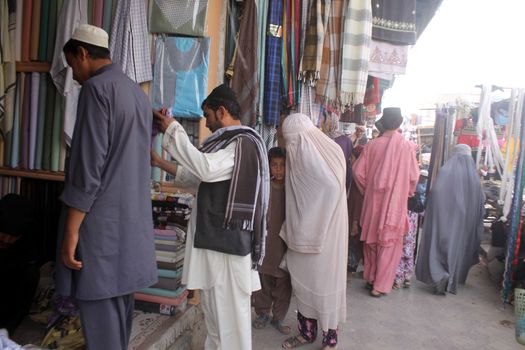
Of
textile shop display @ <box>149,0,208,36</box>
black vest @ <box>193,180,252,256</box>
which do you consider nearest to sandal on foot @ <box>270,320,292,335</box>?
black vest @ <box>193,180,252,256</box>

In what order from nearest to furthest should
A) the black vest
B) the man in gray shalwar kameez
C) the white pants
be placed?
the man in gray shalwar kameez → the black vest → the white pants

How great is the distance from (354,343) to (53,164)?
2.87m

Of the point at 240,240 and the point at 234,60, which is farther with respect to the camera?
the point at 234,60

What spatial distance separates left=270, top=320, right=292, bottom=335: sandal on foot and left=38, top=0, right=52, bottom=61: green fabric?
288cm

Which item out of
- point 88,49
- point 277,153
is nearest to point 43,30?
point 88,49

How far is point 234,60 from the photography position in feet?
11.6

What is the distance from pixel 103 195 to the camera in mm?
1716

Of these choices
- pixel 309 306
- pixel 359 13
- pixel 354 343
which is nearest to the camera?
pixel 309 306

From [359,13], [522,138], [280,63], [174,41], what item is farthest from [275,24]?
[522,138]

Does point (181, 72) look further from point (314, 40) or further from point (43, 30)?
point (314, 40)

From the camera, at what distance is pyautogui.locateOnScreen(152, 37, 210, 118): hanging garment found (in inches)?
122

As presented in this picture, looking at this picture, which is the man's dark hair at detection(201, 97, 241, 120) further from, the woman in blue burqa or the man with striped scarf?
the woman in blue burqa

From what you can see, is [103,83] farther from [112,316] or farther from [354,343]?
[354,343]

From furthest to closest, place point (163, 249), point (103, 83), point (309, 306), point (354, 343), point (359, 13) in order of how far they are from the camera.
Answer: point (359, 13) → point (354, 343) → point (309, 306) → point (163, 249) → point (103, 83)
